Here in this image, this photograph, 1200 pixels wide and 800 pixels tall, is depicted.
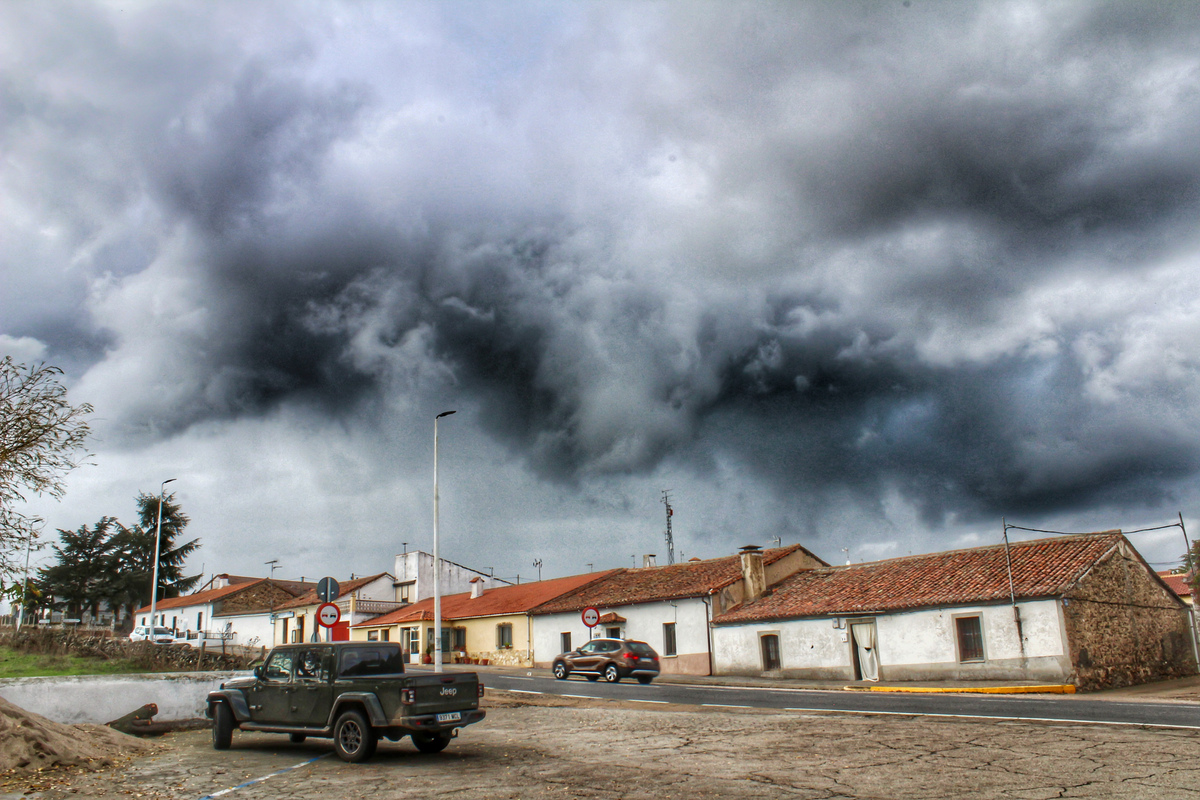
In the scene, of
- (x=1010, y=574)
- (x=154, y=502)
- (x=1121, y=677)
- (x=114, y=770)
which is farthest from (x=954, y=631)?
(x=154, y=502)

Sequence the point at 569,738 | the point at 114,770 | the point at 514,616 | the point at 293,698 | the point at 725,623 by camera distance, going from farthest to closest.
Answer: the point at 514,616
the point at 725,623
the point at 569,738
the point at 293,698
the point at 114,770

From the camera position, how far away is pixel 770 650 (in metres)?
33.0

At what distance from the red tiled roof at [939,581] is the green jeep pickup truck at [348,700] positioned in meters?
20.5

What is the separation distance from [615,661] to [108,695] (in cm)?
1736

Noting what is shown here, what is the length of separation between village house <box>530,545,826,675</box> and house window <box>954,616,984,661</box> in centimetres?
1078

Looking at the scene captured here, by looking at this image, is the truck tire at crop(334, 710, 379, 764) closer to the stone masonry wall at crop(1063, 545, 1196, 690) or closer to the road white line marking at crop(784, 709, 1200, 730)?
the road white line marking at crop(784, 709, 1200, 730)

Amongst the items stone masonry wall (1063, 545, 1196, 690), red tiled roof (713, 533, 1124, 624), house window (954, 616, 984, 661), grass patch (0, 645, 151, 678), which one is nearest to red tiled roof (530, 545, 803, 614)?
red tiled roof (713, 533, 1124, 624)

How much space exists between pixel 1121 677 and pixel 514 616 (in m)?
28.0

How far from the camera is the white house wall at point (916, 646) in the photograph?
25281mm

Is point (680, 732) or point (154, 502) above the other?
point (154, 502)

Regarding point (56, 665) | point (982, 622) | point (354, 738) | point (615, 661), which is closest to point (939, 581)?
point (982, 622)

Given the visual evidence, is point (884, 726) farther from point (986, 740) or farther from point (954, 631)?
point (954, 631)

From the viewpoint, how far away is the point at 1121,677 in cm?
2664

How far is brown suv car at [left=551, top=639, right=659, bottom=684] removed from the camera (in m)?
29.3
